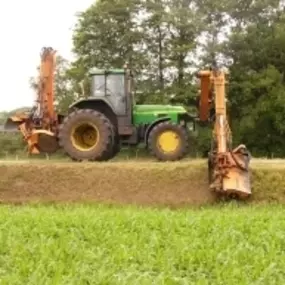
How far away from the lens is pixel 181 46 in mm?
26188

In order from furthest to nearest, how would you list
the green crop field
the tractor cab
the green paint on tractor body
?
1. the green paint on tractor body
2. the tractor cab
3. the green crop field

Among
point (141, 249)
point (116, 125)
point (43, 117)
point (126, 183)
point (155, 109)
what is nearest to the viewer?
point (141, 249)

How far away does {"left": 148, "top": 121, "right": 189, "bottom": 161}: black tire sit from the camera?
44.3 ft

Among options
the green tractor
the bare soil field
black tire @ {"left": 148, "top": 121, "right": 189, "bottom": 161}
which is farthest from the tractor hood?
the bare soil field

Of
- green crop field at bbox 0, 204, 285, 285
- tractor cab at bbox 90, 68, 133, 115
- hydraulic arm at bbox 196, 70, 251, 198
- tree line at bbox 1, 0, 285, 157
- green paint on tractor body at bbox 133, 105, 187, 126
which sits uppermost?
tree line at bbox 1, 0, 285, 157

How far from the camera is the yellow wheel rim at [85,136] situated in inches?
537

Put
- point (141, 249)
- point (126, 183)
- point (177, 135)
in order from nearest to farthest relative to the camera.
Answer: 1. point (141, 249)
2. point (126, 183)
3. point (177, 135)

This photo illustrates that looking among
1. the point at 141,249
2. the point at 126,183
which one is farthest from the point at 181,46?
the point at 141,249

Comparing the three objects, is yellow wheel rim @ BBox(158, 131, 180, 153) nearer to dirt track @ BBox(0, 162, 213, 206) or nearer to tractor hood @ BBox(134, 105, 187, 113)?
tractor hood @ BBox(134, 105, 187, 113)

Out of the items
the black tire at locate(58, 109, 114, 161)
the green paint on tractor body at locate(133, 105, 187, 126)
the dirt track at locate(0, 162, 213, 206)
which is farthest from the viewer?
the green paint on tractor body at locate(133, 105, 187, 126)

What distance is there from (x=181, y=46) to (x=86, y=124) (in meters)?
13.2

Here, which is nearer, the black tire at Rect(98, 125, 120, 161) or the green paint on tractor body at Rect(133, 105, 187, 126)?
the black tire at Rect(98, 125, 120, 161)

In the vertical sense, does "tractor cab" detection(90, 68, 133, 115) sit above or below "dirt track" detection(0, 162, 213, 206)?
above

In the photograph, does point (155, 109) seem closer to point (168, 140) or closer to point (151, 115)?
point (151, 115)
